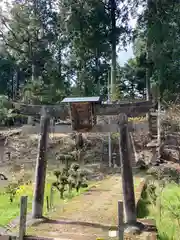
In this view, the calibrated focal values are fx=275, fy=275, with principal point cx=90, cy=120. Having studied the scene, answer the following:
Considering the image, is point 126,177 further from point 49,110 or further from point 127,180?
point 49,110

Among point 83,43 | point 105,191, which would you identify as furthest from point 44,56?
point 105,191

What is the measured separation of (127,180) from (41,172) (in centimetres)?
153

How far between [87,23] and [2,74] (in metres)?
12.5

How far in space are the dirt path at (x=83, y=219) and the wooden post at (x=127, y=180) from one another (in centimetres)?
39

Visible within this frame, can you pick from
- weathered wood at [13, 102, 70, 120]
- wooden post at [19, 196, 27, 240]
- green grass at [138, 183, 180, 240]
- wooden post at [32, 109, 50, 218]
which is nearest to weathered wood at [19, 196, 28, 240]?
wooden post at [19, 196, 27, 240]

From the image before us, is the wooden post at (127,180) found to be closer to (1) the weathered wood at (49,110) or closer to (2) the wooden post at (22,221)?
→ (1) the weathered wood at (49,110)

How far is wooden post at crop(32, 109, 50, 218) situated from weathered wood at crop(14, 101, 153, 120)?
0.63ft

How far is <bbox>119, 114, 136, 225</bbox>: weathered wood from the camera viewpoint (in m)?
4.36

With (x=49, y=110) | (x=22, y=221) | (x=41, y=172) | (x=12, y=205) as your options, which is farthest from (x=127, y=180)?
(x=12, y=205)

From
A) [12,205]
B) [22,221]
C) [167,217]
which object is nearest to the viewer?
[22,221]

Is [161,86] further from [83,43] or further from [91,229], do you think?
[91,229]

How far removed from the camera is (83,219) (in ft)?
16.1

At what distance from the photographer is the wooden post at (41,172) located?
4797 mm

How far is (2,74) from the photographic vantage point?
26.8 m
